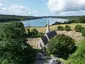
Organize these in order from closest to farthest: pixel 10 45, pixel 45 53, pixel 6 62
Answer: pixel 6 62, pixel 10 45, pixel 45 53

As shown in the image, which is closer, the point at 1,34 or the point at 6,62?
the point at 6,62

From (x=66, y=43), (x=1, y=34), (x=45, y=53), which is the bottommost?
(x=45, y=53)

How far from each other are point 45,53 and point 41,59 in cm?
531

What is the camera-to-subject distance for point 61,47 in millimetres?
50031

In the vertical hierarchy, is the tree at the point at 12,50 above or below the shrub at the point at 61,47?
above

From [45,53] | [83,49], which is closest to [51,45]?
[45,53]

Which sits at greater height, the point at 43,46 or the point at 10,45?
the point at 10,45

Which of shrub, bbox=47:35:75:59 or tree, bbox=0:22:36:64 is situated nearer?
tree, bbox=0:22:36:64

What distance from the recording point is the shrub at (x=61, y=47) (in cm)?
5006

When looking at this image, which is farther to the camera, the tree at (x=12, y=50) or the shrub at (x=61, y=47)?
the shrub at (x=61, y=47)

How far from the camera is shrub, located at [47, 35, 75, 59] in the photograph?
50.1m

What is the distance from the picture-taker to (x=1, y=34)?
1732 inches

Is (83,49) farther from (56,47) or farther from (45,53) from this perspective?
(45,53)

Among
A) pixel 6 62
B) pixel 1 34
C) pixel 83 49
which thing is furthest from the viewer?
pixel 1 34
